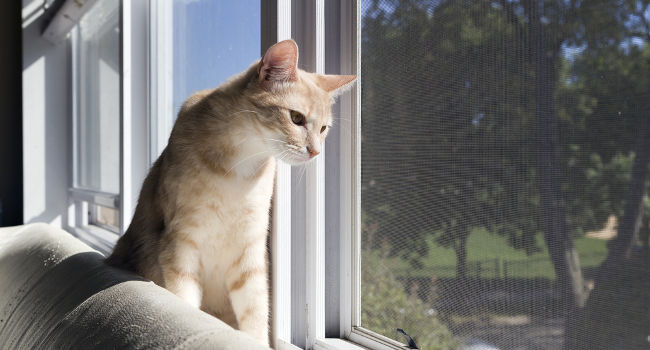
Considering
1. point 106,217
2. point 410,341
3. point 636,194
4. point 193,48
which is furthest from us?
point 106,217

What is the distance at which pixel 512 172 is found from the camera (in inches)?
26.7

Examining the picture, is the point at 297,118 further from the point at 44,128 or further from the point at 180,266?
the point at 44,128

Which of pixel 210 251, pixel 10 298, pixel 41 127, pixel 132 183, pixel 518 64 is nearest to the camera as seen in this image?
pixel 518 64

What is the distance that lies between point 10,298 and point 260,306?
2.51ft

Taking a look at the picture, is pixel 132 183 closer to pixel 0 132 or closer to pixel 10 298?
pixel 10 298

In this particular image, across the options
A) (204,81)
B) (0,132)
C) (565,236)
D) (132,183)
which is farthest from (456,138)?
(0,132)

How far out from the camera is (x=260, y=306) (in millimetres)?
1051

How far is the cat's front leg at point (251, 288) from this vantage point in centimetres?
104

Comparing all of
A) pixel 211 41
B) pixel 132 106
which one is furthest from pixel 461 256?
pixel 132 106

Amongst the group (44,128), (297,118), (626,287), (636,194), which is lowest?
(626,287)

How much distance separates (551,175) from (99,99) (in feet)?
9.17

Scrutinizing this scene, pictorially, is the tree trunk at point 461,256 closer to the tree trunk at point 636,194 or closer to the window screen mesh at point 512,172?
the window screen mesh at point 512,172

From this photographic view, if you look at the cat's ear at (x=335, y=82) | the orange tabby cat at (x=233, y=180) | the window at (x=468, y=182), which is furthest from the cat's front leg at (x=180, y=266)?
the cat's ear at (x=335, y=82)

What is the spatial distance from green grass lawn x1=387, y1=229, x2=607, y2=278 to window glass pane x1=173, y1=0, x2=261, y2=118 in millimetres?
815
